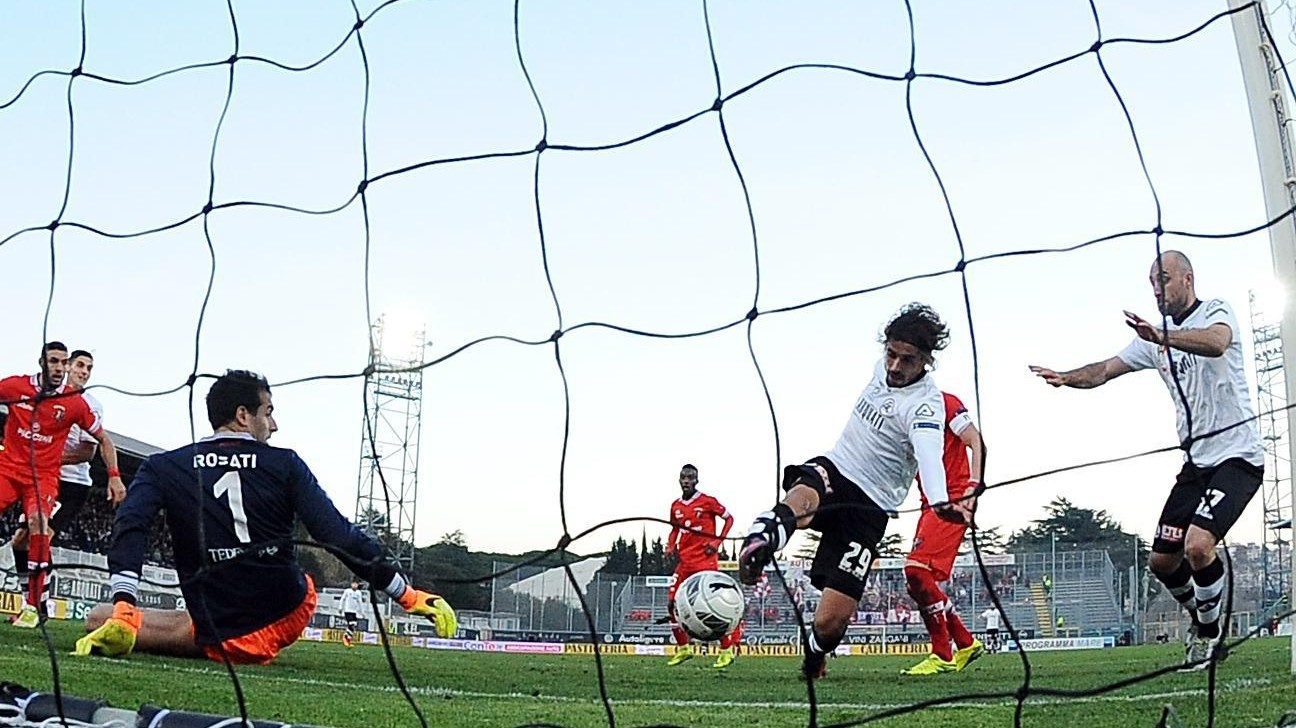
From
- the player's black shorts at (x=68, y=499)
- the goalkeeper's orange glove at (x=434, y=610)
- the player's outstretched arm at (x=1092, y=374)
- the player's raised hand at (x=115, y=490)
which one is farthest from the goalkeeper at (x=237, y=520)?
the player's black shorts at (x=68, y=499)

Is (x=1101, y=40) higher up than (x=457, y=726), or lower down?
higher up

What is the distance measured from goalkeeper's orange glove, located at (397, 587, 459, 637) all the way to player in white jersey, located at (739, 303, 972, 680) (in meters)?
1.35

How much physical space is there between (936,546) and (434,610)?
3.60 meters

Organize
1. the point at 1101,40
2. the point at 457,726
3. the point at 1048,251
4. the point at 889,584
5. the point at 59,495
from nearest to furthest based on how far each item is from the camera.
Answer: the point at 1048,251 < the point at 1101,40 < the point at 457,726 < the point at 59,495 < the point at 889,584

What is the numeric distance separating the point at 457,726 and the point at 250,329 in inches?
111

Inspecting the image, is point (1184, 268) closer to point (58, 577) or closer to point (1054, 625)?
point (58, 577)

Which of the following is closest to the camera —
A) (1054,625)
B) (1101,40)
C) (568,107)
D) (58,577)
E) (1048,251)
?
(1048,251)

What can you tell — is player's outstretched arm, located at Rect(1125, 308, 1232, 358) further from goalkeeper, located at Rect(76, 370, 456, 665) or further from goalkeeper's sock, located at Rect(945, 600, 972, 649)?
goalkeeper's sock, located at Rect(945, 600, 972, 649)

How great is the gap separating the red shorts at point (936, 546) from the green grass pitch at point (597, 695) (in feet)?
1.86

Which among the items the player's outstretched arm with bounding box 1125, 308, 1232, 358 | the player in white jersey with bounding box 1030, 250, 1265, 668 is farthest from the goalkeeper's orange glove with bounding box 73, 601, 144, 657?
the player's outstretched arm with bounding box 1125, 308, 1232, 358

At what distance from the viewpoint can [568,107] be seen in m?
4.34

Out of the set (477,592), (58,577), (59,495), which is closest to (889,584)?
(477,592)

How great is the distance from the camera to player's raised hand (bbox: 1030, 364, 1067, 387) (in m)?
4.29

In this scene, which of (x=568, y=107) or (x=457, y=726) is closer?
(x=457, y=726)
